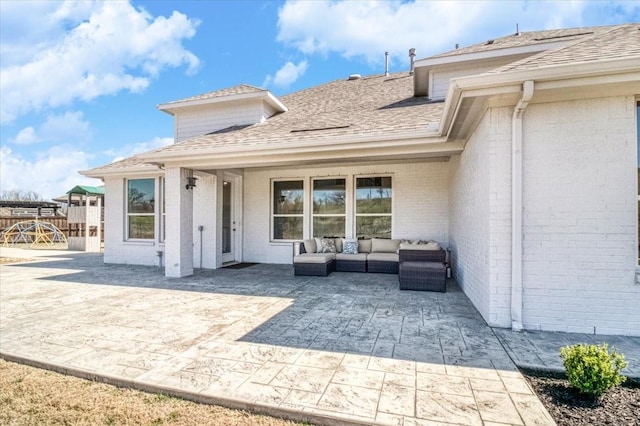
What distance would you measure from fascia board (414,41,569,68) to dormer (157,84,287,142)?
458cm

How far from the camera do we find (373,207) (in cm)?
898

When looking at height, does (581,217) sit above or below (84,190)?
below

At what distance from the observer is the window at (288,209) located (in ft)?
31.5

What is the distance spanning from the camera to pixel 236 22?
9242mm

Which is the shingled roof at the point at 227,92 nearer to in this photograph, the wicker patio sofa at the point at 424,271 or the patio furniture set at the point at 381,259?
the patio furniture set at the point at 381,259

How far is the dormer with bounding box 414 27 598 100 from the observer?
743cm

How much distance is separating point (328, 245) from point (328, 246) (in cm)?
3

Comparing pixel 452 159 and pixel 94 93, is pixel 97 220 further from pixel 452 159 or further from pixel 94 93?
pixel 452 159

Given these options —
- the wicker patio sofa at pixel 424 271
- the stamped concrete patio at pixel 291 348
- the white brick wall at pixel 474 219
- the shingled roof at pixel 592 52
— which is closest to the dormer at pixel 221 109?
the stamped concrete patio at pixel 291 348

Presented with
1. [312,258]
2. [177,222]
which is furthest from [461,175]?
[177,222]

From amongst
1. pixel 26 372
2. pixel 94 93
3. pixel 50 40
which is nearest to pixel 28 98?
pixel 94 93

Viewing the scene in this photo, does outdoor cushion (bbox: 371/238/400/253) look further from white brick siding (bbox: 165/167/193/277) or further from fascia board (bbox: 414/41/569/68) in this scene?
white brick siding (bbox: 165/167/193/277)

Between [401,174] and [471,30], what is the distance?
5335 mm

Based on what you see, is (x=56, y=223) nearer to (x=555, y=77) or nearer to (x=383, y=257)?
(x=383, y=257)
